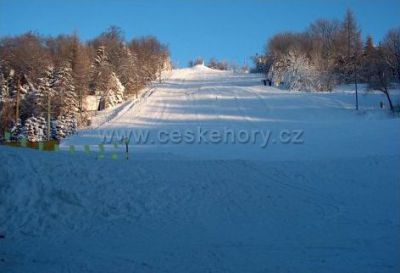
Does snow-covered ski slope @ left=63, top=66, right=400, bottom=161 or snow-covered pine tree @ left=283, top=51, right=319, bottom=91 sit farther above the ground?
snow-covered pine tree @ left=283, top=51, right=319, bottom=91

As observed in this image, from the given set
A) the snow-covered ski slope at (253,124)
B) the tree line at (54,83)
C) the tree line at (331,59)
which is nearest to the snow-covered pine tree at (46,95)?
the tree line at (54,83)

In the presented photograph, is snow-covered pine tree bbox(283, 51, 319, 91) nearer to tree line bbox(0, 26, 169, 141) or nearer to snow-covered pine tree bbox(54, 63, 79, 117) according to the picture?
tree line bbox(0, 26, 169, 141)

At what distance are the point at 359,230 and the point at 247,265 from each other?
3.55 m

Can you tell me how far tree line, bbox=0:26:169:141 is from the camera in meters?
45.5

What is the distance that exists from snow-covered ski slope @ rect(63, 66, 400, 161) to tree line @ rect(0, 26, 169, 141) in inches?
159

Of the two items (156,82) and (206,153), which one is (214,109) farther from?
(156,82)

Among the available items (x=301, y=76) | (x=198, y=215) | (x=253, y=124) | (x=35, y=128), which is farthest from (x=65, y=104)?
(x=198, y=215)

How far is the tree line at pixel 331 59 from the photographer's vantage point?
54.1 m

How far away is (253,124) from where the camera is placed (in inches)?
1599

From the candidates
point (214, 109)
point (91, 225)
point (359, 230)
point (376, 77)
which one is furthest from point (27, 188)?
point (376, 77)

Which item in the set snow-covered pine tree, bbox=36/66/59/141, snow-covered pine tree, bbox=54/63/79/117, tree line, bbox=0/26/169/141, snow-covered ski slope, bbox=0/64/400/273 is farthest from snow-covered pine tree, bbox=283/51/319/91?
snow-covered ski slope, bbox=0/64/400/273

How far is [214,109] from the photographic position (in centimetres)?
4988

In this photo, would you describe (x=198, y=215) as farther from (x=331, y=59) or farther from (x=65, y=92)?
(x=331, y=59)

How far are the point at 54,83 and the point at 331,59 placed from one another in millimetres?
43040
